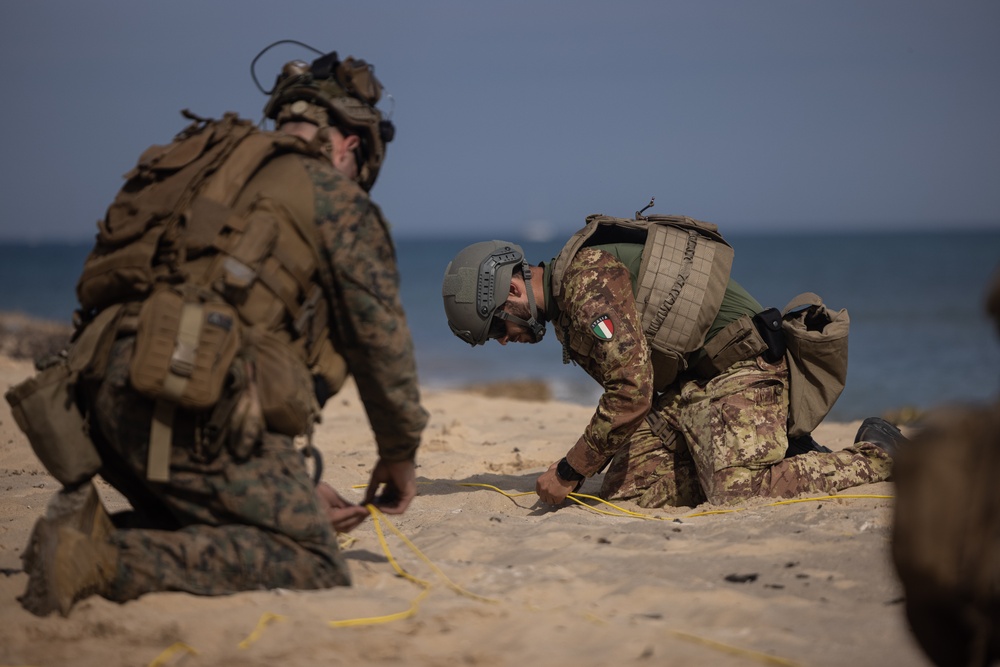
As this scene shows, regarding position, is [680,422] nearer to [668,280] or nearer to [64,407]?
[668,280]

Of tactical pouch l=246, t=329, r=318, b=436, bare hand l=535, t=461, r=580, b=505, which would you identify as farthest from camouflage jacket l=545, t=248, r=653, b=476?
tactical pouch l=246, t=329, r=318, b=436

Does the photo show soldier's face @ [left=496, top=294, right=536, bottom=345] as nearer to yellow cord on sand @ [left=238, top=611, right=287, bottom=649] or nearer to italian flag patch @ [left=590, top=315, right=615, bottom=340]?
italian flag patch @ [left=590, top=315, right=615, bottom=340]

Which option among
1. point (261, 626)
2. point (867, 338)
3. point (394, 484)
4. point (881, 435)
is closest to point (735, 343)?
point (881, 435)

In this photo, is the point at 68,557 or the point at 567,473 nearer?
the point at 68,557

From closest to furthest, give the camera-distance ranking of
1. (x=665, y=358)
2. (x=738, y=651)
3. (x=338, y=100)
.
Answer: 1. (x=738, y=651)
2. (x=338, y=100)
3. (x=665, y=358)

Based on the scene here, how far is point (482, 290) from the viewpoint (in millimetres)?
5258

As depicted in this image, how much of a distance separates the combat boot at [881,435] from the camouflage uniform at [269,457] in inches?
119

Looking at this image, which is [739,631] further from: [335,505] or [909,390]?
[909,390]

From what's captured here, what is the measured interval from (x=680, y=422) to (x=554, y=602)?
222cm

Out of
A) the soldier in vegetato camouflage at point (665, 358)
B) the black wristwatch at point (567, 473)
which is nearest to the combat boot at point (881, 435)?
the soldier in vegetato camouflage at point (665, 358)

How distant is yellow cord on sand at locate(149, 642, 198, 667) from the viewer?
2922 millimetres

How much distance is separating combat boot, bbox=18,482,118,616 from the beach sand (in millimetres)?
66

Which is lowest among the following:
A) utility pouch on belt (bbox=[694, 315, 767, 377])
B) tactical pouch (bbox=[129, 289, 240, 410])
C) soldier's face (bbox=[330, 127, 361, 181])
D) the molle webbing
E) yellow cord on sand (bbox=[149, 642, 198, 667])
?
yellow cord on sand (bbox=[149, 642, 198, 667])

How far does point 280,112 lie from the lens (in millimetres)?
3988
